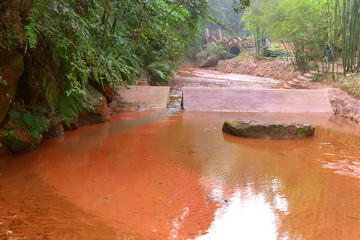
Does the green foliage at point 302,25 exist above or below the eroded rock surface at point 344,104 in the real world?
above

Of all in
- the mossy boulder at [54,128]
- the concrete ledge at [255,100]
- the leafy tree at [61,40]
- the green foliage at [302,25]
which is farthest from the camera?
the green foliage at [302,25]

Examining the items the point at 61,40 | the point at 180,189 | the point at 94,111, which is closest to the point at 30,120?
the point at 61,40

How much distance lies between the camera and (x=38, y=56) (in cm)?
388

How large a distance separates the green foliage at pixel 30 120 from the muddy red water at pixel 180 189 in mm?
275

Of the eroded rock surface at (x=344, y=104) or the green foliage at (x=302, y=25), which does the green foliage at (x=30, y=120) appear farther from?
the green foliage at (x=302, y=25)

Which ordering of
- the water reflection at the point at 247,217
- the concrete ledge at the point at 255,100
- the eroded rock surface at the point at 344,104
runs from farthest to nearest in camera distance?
1. the concrete ledge at the point at 255,100
2. the eroded rock surface at the point at 344,104
3. the water reflection at the point at 247,217

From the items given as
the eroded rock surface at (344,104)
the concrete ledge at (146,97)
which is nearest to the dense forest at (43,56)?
the concrete ledge at (146,97)

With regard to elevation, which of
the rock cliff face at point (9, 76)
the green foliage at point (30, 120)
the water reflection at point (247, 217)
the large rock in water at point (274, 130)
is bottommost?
the water reflection at point (247, 217)

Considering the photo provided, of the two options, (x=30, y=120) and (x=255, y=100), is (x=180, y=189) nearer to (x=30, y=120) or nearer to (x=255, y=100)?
(x=30, y=120)

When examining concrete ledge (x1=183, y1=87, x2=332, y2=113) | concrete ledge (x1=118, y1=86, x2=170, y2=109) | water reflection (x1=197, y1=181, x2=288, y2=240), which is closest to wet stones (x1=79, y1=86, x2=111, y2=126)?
concrete ledge (x1=118, y1=86, x2=170, y2=109)

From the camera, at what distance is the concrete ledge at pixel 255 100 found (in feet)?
28.6

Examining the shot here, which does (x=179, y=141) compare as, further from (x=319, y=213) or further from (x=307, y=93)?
(x=307, y=93)

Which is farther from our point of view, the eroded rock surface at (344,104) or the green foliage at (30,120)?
the eroded rock surface at (344,104)

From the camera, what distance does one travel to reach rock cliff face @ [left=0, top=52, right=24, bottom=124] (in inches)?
143
